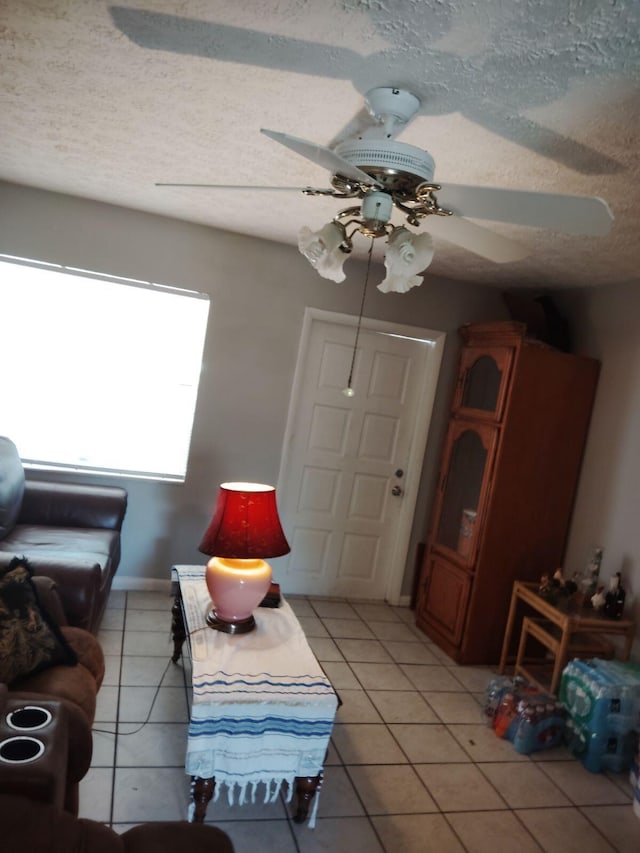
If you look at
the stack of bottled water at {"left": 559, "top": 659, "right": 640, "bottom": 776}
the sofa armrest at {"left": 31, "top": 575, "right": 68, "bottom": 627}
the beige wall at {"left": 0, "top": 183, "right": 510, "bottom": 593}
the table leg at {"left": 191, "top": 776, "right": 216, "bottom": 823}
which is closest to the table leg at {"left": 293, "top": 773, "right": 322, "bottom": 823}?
the table leg at {"left": 191, "top": 776, "right": 216, "bottom": 823}

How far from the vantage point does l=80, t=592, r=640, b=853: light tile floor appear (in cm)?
224

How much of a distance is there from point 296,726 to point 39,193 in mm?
3361

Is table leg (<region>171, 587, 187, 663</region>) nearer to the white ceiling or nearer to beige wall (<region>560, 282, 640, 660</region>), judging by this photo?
the white ceiling

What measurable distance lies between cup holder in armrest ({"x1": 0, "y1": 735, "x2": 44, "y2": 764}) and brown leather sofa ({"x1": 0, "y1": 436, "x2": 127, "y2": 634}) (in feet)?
3.06

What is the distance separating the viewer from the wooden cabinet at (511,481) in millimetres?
3756

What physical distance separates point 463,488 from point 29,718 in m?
2.98

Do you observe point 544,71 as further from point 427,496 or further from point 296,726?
point 427,496

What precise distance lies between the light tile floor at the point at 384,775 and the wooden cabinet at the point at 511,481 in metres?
0.39

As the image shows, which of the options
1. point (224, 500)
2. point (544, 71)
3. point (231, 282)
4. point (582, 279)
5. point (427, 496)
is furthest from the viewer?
point (427, 496)

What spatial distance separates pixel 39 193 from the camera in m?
3.77

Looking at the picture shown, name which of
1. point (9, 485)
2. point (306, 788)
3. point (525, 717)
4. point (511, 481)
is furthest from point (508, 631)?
point (9, 485)

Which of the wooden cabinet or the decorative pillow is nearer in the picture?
the decorative pillow

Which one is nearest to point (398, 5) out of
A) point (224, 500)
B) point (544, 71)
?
point (544, 71)

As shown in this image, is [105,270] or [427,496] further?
[427,496]
